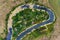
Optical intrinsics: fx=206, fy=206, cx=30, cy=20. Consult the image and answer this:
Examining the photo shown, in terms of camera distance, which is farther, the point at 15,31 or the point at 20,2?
the point at 20,2

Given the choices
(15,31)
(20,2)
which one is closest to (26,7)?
(20,2)

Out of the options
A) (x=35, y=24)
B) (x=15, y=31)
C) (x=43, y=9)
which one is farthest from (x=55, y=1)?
(x=15, y=31)

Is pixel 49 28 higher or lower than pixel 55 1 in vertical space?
lower

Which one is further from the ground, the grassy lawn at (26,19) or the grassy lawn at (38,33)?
the grassy lawn at (26,19)

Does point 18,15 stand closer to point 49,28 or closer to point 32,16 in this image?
point 32,16

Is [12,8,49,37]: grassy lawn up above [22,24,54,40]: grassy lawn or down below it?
above

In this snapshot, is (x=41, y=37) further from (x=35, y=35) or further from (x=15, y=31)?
(x=15, y=31)
